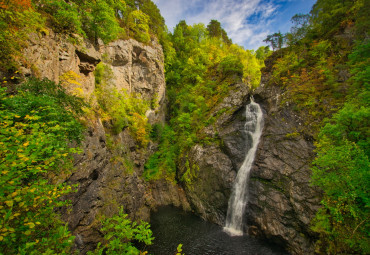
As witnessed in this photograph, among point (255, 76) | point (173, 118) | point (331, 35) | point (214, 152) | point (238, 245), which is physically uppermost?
point (255, 76)

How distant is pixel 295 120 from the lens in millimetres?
14812

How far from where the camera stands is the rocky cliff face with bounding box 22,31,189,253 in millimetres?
8461

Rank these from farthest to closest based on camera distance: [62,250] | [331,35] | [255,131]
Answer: [255,131] < [331,35] < [62,250]

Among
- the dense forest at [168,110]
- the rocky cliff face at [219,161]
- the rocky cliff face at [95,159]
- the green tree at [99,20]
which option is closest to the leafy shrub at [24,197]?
the dense forest at [168,110]

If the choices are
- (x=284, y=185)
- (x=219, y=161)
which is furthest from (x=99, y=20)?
(x=284, y=185)

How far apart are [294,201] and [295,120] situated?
7.26 metres

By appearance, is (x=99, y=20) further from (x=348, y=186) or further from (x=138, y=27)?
(x=348, y=186)

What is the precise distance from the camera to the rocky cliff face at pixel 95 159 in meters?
8.46

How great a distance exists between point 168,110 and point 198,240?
21493 millimetres

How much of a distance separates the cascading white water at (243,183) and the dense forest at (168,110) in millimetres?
4259

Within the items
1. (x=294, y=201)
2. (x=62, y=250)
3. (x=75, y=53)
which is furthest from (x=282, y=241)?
(x=75, y=53)

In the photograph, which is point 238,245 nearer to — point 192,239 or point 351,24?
point 192,239

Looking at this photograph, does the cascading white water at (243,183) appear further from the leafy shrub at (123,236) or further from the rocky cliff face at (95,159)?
the leafy shrub at (123,236)

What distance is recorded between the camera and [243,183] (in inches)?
627
